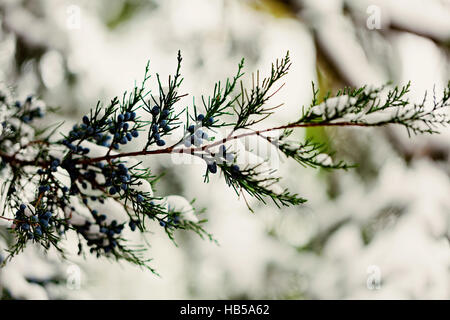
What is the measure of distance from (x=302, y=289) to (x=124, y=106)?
3.70 feet

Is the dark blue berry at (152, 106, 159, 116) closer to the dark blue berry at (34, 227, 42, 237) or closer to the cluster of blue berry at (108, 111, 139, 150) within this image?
the cluster of blue berry at (108, 111, 139, 150)

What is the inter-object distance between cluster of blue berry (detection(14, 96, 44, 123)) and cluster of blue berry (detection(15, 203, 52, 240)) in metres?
0.14

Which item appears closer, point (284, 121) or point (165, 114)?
point (165, 114)

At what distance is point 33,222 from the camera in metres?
0.39

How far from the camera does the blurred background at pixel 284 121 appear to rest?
1.13 m

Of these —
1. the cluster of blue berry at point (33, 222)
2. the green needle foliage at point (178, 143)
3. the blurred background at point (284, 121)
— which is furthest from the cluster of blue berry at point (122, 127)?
the blurred background at point (284, 121)

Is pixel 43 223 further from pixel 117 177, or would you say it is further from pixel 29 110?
pixel 29 110

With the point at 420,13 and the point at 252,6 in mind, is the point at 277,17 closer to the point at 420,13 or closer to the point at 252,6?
the point at 252,6

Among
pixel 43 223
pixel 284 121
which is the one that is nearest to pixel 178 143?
pixel 43 223

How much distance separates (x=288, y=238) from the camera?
1.29m

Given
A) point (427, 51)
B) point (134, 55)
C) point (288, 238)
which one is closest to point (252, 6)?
point (134, 55)

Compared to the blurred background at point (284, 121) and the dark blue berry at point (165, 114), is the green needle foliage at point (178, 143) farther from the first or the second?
the blurred background at point (284, 121)

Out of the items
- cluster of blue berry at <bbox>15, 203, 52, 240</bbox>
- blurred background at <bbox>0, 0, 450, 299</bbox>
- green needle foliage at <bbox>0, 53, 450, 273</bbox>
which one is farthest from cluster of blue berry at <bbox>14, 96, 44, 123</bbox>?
blurred background at <bbox>0, 0, 450, 299</bbox>

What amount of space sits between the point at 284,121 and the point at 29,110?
787mm
